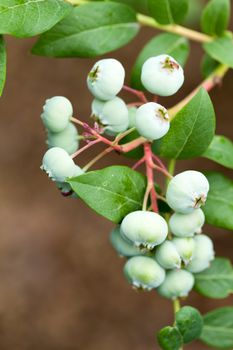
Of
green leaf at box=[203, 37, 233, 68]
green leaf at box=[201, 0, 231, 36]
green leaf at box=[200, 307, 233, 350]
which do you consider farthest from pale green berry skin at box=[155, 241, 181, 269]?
green leaf at box=[201, 0, 231, 36]

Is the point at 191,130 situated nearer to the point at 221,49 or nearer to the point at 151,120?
the point at 151,120

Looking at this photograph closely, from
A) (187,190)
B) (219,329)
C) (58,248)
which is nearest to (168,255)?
(187,190)

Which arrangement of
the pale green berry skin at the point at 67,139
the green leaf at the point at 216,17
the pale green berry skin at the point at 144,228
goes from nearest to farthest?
the pale green berry skin at the point at 144,228 → the pale green berry skin at the point at 67,139 → the green leaf at the point at 216,17

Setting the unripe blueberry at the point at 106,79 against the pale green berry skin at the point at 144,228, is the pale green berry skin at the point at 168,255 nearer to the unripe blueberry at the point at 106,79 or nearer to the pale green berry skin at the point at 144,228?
the pale green berry skin at the point at 144,228

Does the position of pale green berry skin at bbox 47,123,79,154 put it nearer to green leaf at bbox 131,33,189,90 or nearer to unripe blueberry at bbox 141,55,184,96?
unripe blueberry at bbox 141,55,184,96

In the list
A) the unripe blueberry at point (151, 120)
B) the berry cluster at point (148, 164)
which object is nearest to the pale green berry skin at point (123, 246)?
the berry cluster at point (148, 164)

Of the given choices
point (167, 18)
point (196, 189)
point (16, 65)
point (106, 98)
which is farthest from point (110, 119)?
point (16, 65)

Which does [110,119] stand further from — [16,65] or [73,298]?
[16,65]
